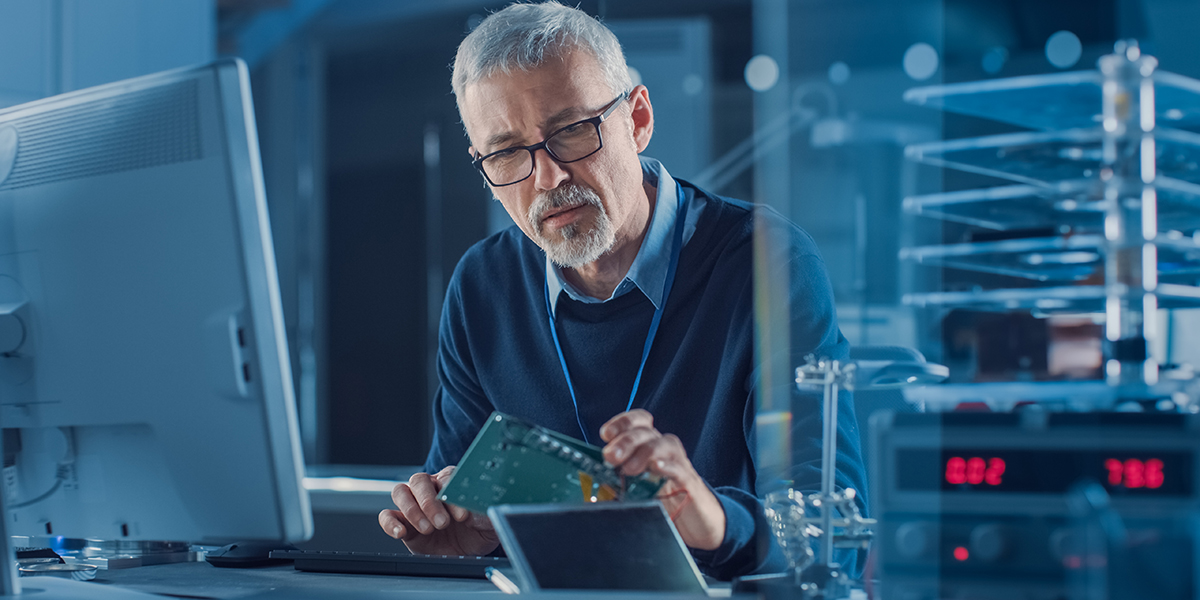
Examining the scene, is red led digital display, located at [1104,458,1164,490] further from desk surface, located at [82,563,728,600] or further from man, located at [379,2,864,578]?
Result: man, located at [379,2,864,578]

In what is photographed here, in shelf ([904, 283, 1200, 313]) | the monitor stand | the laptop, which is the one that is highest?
shelf ([904, 283, 1200, 313])

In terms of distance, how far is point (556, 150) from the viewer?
4.48 ft

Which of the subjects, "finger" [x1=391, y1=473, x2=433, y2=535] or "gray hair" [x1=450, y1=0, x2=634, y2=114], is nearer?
"finger" [x1=391, y1=473, x2=433, y2=535]

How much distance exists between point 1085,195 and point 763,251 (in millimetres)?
462

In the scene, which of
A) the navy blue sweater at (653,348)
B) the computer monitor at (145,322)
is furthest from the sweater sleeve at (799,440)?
the computer monitor at (145,322)

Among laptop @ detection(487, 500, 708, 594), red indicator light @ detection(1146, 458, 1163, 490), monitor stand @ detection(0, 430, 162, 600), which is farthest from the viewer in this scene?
monitor stand @ detection(0, 430, 162, 600)

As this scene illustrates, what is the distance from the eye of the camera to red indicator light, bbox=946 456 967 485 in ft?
2.27

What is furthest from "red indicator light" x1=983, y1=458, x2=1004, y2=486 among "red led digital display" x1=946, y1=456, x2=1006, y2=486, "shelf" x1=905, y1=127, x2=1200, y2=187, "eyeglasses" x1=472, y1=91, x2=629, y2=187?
"eyeglasses" x1=472, y1=91, x2=629, y2=187

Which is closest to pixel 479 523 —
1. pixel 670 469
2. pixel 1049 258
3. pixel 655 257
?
pixel 670 469

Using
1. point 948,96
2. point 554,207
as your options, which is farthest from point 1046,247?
point 554,207

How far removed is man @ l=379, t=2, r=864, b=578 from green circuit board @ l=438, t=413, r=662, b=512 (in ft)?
1.08

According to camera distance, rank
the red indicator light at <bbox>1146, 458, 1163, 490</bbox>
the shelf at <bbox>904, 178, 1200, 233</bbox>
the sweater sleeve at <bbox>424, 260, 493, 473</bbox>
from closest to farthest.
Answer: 1. the red indicator light at <bbox>1146, 458, 1163, 490</bbox>
2. the shelf at <bbox>904, 178, 1200, 233</bbox>
3. the sweater sleeve at <bbox>424, 260, 493, 473</bbox>

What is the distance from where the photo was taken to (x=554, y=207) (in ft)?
4.60

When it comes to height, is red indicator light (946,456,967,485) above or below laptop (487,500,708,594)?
above
